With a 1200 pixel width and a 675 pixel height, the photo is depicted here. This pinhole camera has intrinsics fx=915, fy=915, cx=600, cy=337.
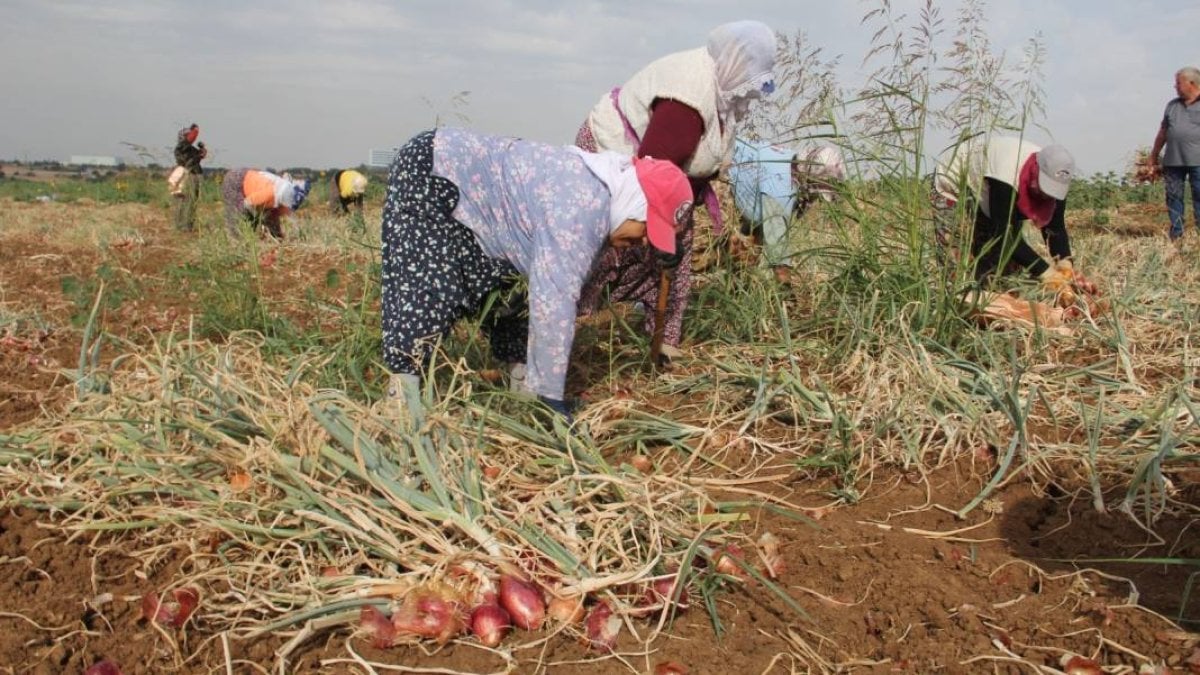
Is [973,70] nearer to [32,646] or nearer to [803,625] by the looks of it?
[803,625]

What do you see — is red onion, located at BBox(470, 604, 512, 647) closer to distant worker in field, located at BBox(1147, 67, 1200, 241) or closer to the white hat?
the white hat

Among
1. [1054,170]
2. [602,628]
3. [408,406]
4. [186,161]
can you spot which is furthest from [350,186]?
[602,628]

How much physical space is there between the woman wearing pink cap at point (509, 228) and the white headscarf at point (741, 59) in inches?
Answer: 24.8

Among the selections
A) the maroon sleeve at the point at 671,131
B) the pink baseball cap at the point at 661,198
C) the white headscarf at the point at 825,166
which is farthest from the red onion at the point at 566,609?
the white headscarf at the point at 825,166

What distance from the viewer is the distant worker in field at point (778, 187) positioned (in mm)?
3125

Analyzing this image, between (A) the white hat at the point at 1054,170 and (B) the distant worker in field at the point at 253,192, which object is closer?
(A) the white hat at the point at 1054,170

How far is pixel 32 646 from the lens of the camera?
1.54 meters

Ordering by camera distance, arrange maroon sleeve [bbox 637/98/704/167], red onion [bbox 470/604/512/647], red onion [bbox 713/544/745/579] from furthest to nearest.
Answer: maroon sleeve [bbox 637/98/704/167] < red onion [bbox 713/544/745/579] < red onion [bbox 470/604/512/647]

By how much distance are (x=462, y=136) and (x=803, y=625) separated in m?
1.51

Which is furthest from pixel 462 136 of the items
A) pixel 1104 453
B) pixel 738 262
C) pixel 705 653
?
pixel 1104 453

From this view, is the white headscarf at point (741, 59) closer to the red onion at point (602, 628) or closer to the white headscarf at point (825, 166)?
the white headscarf at point (825, 166)

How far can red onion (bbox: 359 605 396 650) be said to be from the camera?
59.9 inches

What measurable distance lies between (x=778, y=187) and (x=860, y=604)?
7.22 feet

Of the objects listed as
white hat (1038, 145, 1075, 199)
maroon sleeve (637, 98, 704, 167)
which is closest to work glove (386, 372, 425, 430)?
maroon sleeve (637, 98, 704, 167)
